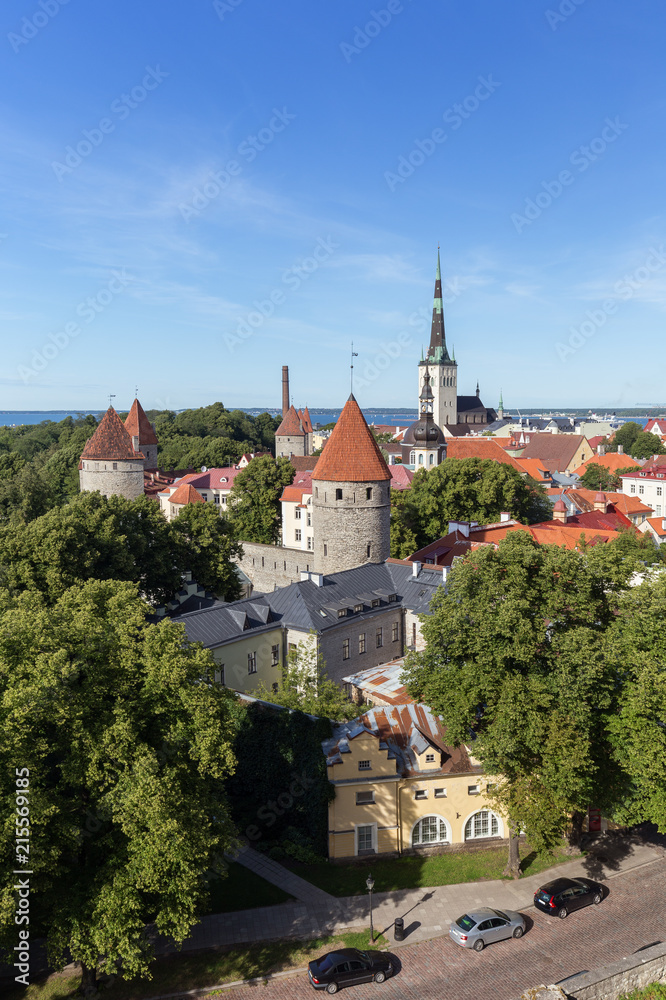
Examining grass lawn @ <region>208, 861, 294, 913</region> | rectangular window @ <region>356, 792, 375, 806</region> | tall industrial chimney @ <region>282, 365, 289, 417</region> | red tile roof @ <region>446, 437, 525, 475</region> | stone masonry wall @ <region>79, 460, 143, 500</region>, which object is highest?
tall industrial chimney @ <region>282, 365, 289, 417</region>

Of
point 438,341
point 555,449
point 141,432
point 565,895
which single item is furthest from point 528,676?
point 438,341

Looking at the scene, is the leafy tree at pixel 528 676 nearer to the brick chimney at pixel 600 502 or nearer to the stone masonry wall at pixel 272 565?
the stone masonry wall at pixel 272 565

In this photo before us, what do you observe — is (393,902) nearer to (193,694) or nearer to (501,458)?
(193,694)

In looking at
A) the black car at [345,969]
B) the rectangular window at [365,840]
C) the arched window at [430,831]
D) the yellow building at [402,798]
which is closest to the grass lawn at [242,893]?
the yellow building at [402,798]

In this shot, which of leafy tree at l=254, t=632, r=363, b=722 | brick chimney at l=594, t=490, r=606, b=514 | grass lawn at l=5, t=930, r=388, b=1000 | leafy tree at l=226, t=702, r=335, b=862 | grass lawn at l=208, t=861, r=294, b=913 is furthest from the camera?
brick chimney at l=594, t=490, r=606, b=514

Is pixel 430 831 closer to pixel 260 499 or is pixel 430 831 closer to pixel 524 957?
pixel 524 957

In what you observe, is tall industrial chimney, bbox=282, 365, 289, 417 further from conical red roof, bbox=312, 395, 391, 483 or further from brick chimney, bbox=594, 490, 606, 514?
conical red roof, bbox=312, 395, 391, 483

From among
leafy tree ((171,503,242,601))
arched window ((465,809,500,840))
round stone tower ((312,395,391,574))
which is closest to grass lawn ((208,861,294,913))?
arched window ((465,809,500,840))

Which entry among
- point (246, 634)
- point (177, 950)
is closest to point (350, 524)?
point (246, 634)
